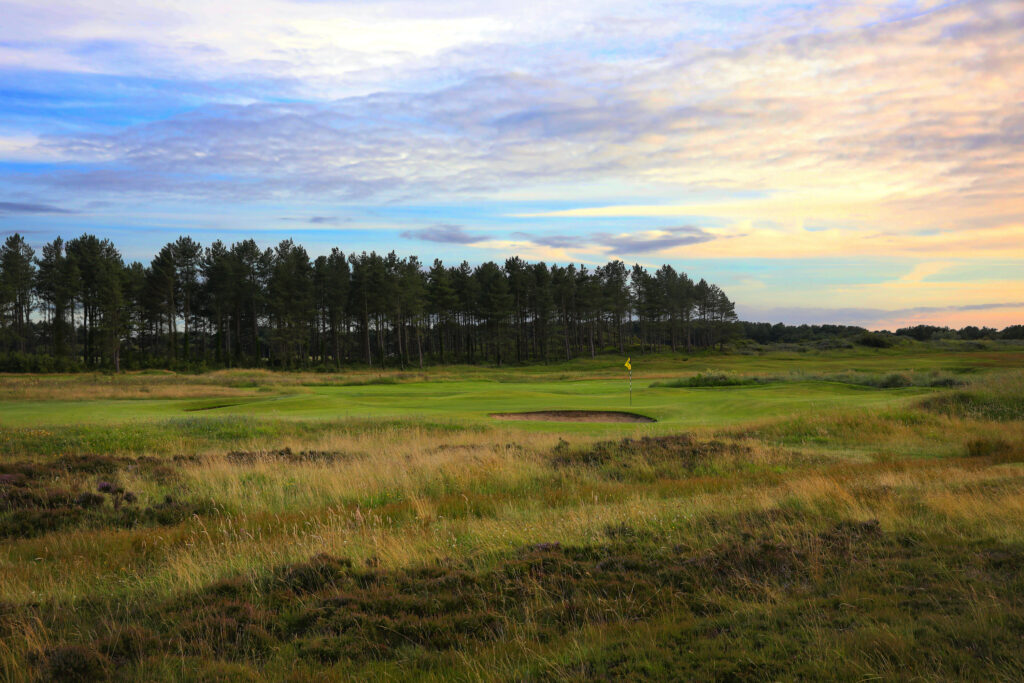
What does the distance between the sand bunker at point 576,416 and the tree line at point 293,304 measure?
60.9 metres

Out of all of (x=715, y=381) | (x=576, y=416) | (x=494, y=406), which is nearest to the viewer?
(x=576, y=416)

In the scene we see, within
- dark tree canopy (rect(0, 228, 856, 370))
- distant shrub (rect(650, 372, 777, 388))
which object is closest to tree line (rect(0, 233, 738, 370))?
dark tree canopy (rect(0, 228, 856, 370))

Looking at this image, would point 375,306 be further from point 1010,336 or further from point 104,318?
point 1010,336

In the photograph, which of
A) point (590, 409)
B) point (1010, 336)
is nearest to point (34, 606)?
point (590, 409)

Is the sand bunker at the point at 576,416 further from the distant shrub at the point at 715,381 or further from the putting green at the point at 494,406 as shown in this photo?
the distant shrub at the point at 715,381

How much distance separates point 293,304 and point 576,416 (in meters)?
70.4

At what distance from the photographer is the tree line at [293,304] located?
291ft

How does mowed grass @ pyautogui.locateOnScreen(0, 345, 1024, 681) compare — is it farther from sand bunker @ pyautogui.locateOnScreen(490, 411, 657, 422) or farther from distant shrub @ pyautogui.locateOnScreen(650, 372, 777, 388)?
distant shrub @ pyautogui.locateOnScreen(650, 372, 777, 388)

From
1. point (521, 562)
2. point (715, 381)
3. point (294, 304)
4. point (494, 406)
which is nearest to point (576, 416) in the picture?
point (494, 406)

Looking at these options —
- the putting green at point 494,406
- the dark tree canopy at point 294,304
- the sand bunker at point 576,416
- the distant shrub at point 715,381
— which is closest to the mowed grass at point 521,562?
the putting green at point 494,406

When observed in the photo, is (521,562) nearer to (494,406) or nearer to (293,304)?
(494,406)

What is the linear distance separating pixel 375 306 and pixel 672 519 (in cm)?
8957

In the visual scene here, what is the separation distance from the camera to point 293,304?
92.2m

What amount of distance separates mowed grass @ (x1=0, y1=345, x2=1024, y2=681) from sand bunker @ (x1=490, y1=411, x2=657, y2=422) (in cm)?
1171
